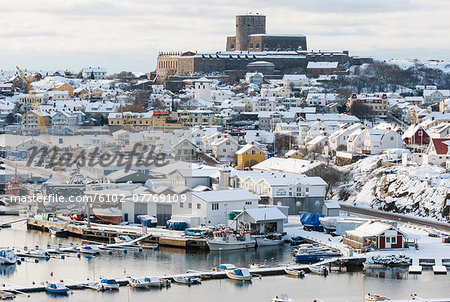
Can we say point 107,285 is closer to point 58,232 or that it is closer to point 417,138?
point 58,232

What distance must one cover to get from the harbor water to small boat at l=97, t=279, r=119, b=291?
89 mm

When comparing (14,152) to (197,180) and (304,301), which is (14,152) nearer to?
(197,180)

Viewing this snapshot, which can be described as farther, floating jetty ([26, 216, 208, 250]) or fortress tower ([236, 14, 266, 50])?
fortress tower ([236, 14, 266, 50])

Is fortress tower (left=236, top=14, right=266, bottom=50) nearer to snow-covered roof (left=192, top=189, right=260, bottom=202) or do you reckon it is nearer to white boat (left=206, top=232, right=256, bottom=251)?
snow-covered roof (left=192, top=189, right=260, bottom=202)

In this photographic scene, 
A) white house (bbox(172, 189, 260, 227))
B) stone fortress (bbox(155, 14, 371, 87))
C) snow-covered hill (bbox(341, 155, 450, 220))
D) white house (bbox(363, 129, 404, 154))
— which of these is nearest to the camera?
white house (bbox(172, 189, 260, 227))

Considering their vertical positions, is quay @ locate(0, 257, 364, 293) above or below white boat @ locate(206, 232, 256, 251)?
below

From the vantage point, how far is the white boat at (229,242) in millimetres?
15234

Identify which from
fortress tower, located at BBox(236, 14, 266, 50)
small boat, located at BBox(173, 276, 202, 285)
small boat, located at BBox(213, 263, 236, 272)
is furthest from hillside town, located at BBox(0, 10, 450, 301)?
fortress tower, located at BBox(236, 14, 266, 50)

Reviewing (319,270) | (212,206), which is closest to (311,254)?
(319,270)

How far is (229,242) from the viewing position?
15266 millimetres

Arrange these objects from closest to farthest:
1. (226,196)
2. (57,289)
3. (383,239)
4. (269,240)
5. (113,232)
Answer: (57,289), (383,239), (269,240), (113,232), (226,196)

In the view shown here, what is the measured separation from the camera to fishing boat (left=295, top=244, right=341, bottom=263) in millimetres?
14280

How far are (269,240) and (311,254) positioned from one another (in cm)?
131

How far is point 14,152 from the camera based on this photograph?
27.0 m
